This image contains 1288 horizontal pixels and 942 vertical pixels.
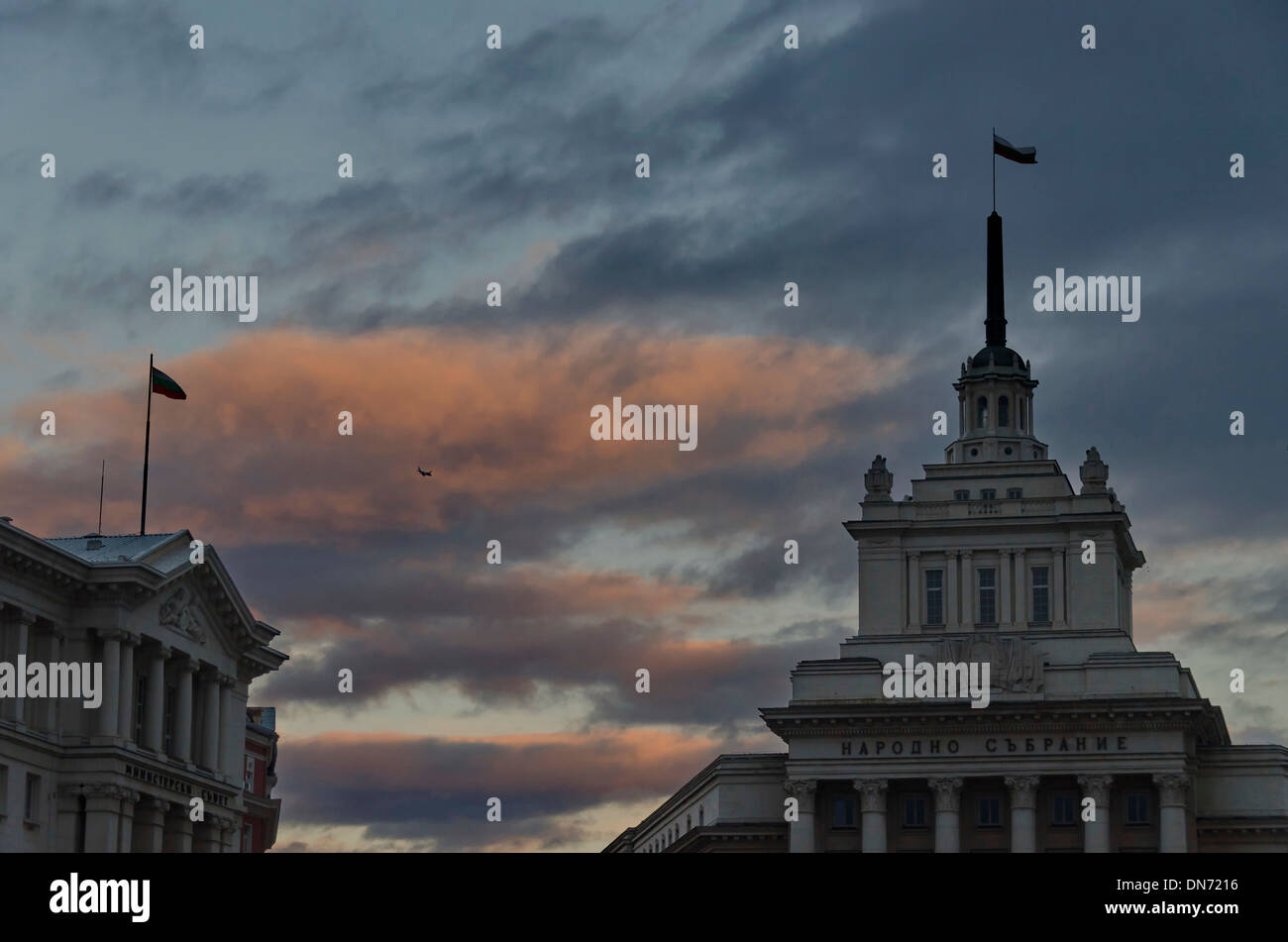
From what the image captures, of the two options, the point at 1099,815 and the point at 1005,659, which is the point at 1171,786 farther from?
the point at 1005,659

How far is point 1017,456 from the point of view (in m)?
171

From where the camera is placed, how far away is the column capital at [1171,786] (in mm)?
152375

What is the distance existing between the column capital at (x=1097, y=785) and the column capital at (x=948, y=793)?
684 centimetres

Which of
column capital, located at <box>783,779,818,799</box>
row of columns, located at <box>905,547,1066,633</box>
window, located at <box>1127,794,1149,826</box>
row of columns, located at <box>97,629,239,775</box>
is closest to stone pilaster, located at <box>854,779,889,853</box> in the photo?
column capital, located at <box>783,779,818,799</box>

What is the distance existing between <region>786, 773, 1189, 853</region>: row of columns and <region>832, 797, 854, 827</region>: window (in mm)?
864

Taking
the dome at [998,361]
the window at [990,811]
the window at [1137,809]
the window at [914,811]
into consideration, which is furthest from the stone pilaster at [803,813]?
the dome at [998,361]

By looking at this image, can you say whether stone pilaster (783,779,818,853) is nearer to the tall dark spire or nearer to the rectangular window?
the tall dark spire

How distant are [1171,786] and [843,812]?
1888cm

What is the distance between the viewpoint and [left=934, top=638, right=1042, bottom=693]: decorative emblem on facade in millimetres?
158125

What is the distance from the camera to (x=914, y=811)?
159 m
